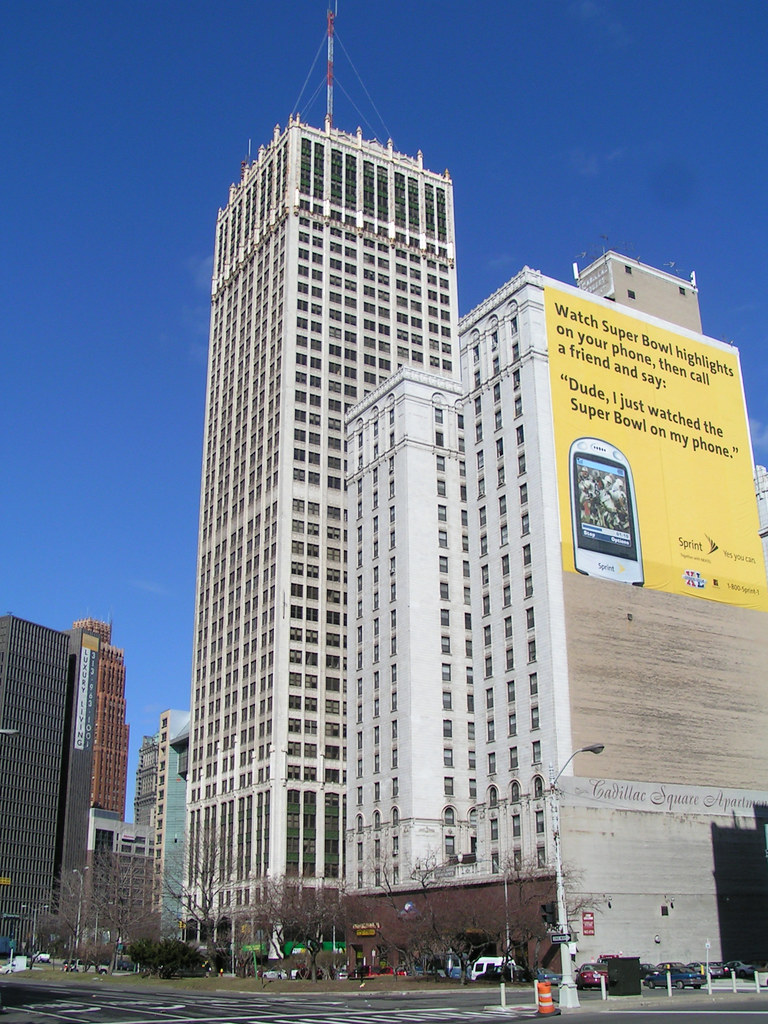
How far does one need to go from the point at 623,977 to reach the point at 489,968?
92.9 feet

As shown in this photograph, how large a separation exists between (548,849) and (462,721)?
22.6 m

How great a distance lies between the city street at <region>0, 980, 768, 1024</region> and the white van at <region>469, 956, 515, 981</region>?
39.2 feet

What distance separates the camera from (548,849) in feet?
286

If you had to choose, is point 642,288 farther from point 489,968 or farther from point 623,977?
point 623,977

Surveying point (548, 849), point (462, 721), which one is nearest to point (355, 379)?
point (462, 721)

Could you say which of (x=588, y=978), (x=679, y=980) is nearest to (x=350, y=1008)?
(x=588, y=978)

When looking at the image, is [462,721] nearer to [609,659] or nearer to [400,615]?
[400,615]

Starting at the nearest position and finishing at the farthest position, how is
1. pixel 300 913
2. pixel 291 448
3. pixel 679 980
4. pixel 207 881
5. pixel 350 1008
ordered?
pixel 350 1008 < pixel 679 980 < pixel 300 913 < pixel 207 881 < pixel 291 448

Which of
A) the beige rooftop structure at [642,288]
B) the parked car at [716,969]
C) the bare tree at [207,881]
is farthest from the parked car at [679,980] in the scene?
the beige rooftop structure at [642,288]

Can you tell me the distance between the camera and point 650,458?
108 metres

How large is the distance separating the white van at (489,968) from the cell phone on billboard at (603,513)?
35262mm

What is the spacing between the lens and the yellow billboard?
101 metres

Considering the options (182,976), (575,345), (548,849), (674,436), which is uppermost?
(575,345)

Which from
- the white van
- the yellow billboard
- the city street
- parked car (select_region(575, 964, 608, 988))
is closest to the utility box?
the city street
